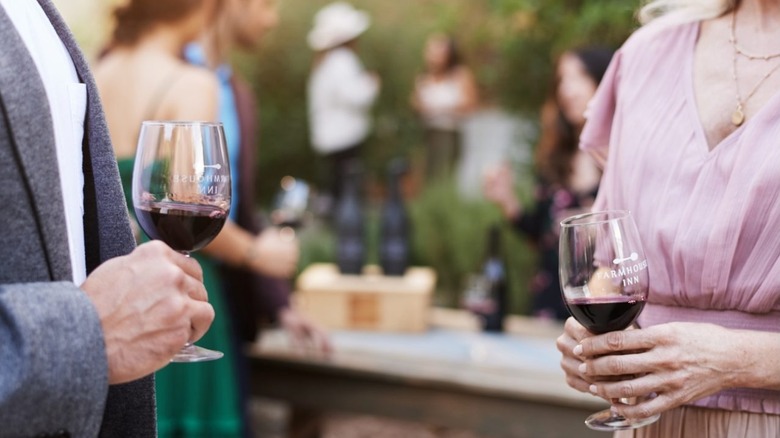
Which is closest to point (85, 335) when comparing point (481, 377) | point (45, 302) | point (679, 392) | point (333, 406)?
point (45, 302)

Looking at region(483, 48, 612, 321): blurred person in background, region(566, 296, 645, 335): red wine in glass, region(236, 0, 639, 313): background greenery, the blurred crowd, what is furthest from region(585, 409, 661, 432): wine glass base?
region(483, 48, 612, 321): blurred person in background

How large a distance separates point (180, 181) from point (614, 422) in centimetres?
67

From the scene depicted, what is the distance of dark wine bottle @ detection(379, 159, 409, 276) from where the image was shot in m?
3.48

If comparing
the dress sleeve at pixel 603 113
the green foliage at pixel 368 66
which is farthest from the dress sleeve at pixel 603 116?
the green foliage at pixel 368 66

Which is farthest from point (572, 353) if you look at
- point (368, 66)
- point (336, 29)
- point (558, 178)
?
point (368, 66)

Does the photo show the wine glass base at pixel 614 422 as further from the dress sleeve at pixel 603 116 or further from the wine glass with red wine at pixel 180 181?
the wine glass with red wine at pixel 180 181

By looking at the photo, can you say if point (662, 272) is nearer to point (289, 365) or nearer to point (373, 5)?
point (289, 365)

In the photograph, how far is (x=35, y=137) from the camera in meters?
0.97

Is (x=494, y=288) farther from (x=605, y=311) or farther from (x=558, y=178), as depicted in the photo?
(x=605, y=311)

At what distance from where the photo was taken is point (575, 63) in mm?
3799

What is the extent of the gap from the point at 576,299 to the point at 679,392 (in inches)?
7.3

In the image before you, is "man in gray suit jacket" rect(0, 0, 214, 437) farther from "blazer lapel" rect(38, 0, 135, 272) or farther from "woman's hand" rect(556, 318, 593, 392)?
"woman's hand" rect(556, 318, 593, 392)

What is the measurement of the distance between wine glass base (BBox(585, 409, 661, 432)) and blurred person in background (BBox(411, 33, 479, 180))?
711cm

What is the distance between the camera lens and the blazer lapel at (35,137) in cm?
96
